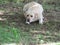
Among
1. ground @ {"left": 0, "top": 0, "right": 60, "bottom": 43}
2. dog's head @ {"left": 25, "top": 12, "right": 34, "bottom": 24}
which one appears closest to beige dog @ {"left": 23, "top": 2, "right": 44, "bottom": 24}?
dog's head @ {"left": 25, "top": 12, "right": 34, "bottom": 24}

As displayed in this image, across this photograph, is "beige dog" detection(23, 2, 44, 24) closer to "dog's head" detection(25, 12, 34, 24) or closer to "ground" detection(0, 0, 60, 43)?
"dog's head" detection(25, 12, 34, 24)

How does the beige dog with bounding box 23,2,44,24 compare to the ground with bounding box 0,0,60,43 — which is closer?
the ground with bounding box 0,0,60,43

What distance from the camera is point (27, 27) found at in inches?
329

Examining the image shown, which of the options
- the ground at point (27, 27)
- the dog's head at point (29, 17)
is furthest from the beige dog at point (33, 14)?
the ground at point (27, 27)

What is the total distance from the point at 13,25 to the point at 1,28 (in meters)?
0.60

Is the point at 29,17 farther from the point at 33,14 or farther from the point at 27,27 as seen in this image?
the point at 27,27

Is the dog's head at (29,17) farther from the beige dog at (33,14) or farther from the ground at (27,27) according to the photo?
the ground at (27,27)

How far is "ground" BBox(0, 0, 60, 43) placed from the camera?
691 centimetres

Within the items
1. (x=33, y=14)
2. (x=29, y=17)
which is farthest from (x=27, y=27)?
(x=33, y=14)

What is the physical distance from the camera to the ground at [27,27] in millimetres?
6906

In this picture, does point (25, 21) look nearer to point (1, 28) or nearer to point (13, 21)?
point (13, 21)

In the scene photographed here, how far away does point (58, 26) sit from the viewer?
28.2 feet

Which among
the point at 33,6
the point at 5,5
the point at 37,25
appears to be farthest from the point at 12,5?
the point at 37,25

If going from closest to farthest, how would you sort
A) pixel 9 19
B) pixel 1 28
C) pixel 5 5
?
1. pixel 1 28
2. pixel 9 19
3. pixel 5 5
